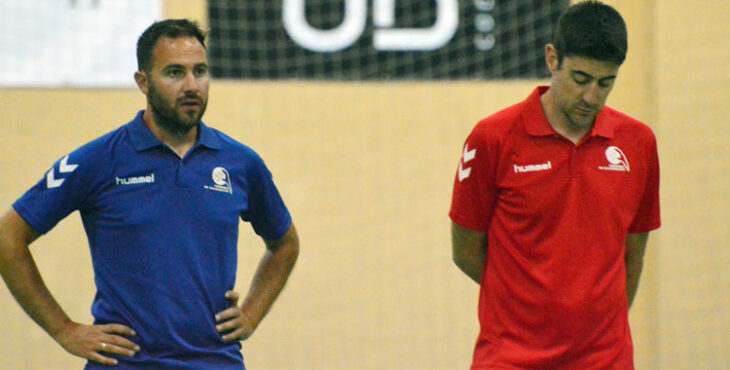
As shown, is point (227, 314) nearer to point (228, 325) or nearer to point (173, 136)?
point (228, 325)

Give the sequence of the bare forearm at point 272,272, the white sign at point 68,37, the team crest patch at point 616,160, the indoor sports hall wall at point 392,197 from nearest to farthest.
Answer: the team crest patch at point 616,160
the bare forearm at point 272,272
the white sign at point 68,37
the indoor sports hall wall at point 392,197

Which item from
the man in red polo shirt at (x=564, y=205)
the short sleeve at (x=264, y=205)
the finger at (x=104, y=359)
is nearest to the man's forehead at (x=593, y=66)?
the man in red polo shirt at (x=564, y=205)

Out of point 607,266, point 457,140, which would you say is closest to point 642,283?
point 457,140

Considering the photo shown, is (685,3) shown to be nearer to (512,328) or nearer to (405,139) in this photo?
(405,139)

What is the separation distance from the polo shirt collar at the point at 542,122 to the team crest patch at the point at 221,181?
96 cm

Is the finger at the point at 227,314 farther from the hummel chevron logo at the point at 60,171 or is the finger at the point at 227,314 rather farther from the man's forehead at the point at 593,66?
the man's forehead at the point at 593,66

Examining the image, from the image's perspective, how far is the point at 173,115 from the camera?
2781mm

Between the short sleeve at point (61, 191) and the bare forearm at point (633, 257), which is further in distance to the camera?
the bare forearm at point (633, 257)

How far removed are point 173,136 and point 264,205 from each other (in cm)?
40

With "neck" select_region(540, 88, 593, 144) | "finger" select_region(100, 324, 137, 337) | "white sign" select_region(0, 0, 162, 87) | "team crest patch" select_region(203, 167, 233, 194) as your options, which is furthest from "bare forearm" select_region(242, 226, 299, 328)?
"white sign" select_region(0, 0, 162, 87)

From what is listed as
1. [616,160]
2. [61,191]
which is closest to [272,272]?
[61,191]

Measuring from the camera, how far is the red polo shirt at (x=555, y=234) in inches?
103

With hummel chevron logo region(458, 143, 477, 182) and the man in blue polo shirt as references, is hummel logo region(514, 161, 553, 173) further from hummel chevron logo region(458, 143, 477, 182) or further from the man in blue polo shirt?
the man in blue polo shirt

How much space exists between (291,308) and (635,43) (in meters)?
3.03
